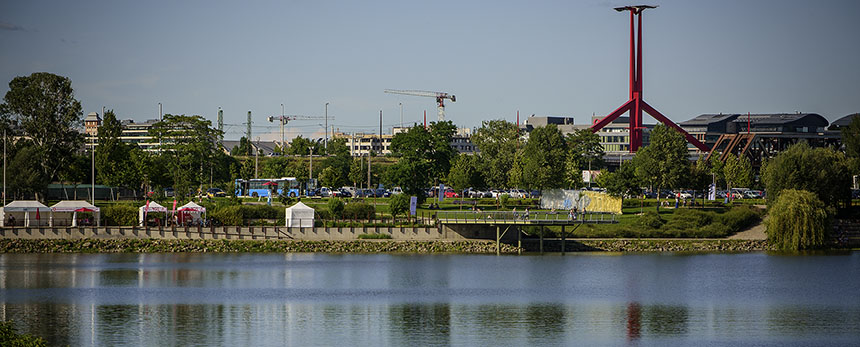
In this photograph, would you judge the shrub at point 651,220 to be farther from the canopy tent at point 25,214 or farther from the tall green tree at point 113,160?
the tall green tree at point 113,160

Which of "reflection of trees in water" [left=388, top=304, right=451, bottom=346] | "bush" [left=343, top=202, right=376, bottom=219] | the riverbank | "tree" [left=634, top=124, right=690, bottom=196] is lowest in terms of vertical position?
"reflection of trees in water" [left=388, top=304, right=451, bottom=346]

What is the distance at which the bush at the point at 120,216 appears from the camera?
74.6 meters

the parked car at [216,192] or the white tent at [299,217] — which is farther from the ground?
the parked car at [216,192]

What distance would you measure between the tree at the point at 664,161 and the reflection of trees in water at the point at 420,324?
46.6m

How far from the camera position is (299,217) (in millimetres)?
74312

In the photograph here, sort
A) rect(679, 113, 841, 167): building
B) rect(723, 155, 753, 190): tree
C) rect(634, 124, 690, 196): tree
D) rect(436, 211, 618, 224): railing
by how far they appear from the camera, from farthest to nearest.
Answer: rect(679, 113, 841, 167): building, rect(723, 155, 753, 190): tree, rect(634, 124, 690, 196): tree, rect(436, 211, 618, 224): railing

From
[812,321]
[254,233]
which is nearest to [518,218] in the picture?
[254,233]

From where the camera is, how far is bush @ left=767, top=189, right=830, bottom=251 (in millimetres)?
72500

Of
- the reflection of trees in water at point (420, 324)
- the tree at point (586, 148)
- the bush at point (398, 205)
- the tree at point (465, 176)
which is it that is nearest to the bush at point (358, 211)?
the bush at point (398, 205)

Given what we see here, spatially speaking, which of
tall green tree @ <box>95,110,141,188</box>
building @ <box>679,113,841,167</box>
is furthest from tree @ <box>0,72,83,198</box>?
building @ <box>679,113,841,167</box>

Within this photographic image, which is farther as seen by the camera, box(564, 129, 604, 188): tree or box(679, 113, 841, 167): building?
box(679, 113, 841, 167): building

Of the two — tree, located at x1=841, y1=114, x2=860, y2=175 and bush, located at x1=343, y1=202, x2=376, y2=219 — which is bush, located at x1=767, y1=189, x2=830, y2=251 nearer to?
tree, located at x1=841, y1=114, x2=860, y2=175

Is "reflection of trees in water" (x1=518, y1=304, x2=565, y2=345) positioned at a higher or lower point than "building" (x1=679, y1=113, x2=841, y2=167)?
lower

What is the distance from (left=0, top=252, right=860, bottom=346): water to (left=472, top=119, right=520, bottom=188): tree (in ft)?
118
